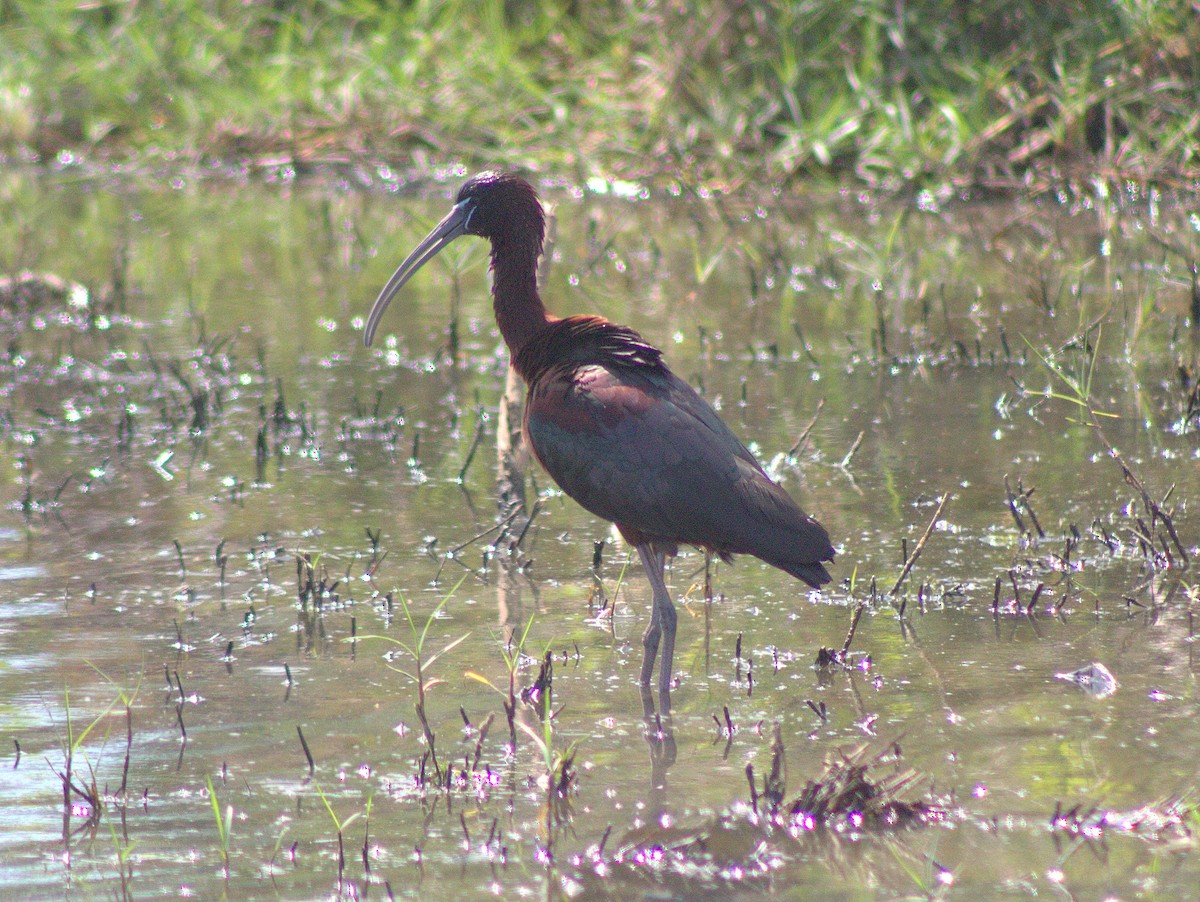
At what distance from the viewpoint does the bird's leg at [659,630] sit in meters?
4.14

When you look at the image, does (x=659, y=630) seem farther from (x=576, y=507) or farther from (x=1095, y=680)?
(x=576, y=507)

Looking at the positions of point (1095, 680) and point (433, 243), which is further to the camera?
point (433, 243)

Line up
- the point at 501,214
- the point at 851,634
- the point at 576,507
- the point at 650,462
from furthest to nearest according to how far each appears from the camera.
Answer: the point at 576,507
the point at 501,214
the point at 650,462
the point at 851,634

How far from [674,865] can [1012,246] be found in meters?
7.31

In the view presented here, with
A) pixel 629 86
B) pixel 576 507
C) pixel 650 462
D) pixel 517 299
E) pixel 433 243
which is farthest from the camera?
pixel 629 86

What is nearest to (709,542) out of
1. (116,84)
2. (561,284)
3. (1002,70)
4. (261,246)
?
Answer: (561,284)

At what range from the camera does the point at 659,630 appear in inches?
169

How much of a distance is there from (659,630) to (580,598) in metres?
0.62

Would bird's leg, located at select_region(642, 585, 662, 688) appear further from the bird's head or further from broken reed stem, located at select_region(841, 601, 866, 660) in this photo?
the bird's head

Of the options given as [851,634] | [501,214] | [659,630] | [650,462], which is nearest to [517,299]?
[501,214]

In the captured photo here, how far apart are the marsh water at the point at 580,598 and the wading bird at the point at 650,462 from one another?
310mm

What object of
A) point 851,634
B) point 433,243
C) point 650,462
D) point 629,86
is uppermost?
point 629,86

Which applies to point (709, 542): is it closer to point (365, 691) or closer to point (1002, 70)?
point (365, 691)

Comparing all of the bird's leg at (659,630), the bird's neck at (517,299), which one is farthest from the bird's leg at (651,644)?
the bird's neck at (517,299)
